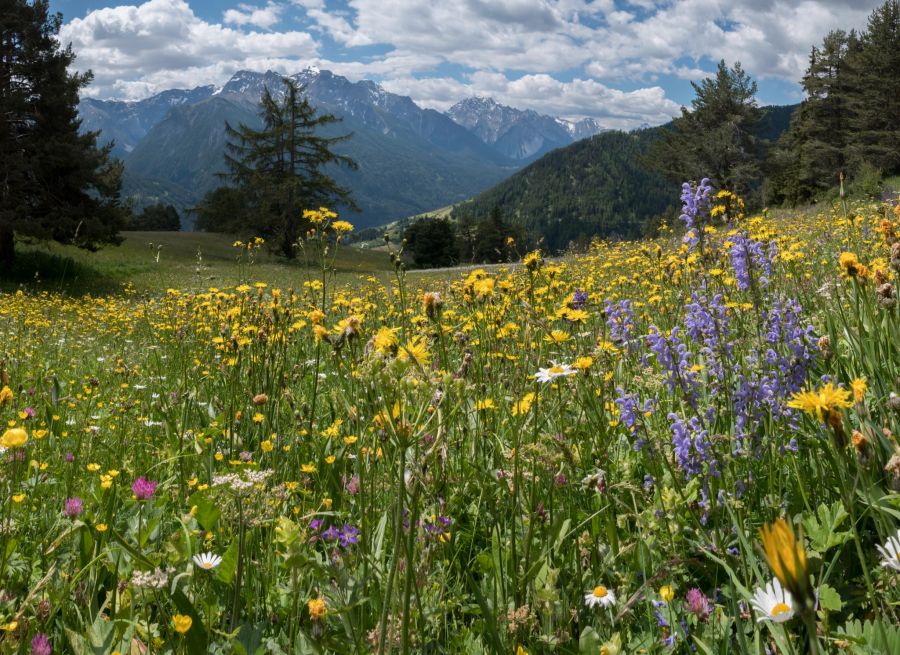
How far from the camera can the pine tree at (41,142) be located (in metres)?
19.1

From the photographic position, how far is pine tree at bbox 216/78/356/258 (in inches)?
1545

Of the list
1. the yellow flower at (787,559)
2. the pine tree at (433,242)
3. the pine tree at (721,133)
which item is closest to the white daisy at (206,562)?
the yellow flower at (787,559)

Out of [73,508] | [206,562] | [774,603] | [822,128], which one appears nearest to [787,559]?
[774,603]

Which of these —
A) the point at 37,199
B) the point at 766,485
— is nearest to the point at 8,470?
the point at 766,485

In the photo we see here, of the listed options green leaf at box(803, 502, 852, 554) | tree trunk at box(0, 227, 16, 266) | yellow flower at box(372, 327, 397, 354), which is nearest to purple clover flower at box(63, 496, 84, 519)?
yellow flower at box(372, 327, 397, 354)

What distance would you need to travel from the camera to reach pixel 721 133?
45062mm

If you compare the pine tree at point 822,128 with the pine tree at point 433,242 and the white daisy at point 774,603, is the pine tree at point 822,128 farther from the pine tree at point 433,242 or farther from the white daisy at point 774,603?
the white daisy at point 774,603

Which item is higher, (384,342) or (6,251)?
(6,251)

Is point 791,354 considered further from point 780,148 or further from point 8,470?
point 780,148

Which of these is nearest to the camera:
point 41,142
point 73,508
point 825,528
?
point 825,528

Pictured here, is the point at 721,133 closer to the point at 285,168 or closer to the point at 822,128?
the point at 822,128

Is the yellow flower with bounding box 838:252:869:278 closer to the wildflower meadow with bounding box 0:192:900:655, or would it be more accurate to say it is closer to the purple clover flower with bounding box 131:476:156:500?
the wildflower meadow with bounding box 0:192:900:655

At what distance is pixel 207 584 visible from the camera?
185 centimetres

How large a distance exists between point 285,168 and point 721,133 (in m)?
31.0
